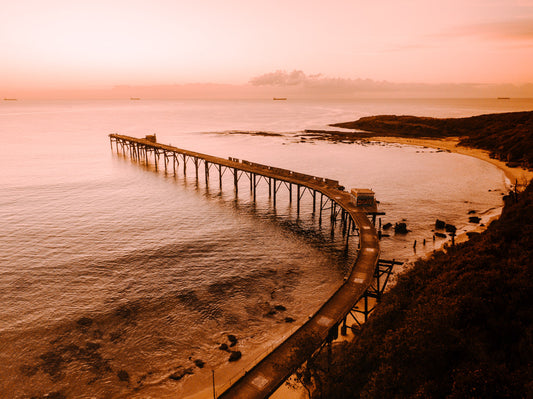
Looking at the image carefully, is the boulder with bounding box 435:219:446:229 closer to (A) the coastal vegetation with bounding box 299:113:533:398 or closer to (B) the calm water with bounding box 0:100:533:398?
(B) the calm water with bounding box 0:100:533:398

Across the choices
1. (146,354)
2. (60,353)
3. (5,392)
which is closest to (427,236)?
(146,354)

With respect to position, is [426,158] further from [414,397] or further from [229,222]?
[414,397]

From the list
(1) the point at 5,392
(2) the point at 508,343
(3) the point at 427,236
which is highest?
(2) the point at 508,343

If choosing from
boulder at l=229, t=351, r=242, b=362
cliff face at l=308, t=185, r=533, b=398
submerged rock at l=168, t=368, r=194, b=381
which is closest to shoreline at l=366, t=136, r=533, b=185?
cliff face at l=308, t=185, r=533, b=398

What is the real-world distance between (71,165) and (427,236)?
7406 cm

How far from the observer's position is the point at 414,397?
1272 cm

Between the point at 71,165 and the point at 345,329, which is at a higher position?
the point at 71,165

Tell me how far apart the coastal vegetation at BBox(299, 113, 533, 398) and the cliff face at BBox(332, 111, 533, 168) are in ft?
214

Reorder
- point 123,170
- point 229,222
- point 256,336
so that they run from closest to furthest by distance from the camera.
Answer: point 256,336 → point 229,222 → point 123,170

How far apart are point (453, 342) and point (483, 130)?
11993 centimetres

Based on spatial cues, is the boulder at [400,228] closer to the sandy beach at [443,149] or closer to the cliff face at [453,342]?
the sandy beach at [443,149]

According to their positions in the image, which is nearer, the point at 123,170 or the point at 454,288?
the point at 454,288

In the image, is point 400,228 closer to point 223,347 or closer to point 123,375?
point 223,347

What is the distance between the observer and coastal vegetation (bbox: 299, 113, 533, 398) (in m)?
13.0
